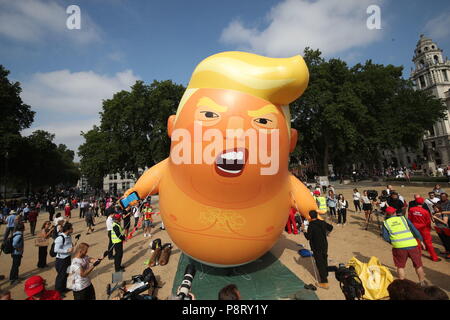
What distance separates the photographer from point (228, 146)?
3854mm

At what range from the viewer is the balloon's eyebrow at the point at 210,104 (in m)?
3.98

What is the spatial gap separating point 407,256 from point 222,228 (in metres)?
3.99

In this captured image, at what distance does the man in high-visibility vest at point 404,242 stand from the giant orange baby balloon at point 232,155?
2.51 metres

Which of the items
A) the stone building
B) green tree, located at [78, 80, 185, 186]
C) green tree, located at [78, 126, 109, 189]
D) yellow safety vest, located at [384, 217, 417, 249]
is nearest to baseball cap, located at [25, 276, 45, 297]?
yellow safety vest, located at [384, 217, 417, 249]

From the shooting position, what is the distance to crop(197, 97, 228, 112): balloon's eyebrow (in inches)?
157

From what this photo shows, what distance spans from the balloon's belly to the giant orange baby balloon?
2cm

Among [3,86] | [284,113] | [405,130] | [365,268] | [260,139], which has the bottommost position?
[365,268]

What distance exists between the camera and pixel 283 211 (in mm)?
4691

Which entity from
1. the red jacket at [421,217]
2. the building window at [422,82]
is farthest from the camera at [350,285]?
the building window at [422,82]

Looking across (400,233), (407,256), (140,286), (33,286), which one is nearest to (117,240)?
(140,286)

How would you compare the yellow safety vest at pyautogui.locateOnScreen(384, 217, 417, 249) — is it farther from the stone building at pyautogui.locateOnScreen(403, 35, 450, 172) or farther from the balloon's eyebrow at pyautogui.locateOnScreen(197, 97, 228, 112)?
the stone building at pyautogui.locateOnScreen(403, 35, 450, 172)

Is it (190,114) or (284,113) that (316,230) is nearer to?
(284,113)
